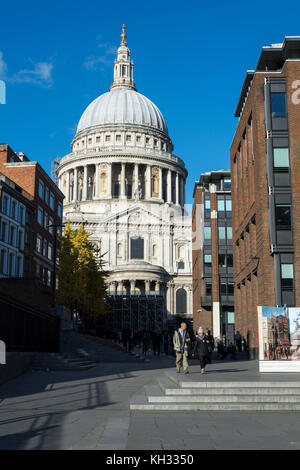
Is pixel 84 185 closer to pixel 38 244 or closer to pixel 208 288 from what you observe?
pixel 38 244

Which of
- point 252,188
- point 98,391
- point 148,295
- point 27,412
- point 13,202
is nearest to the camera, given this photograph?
Answer: point 27,412

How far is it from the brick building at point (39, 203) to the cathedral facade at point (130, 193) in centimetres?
2556

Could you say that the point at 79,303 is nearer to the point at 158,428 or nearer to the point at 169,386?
the point at 169,386

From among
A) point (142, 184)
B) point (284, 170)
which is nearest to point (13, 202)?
point (284, 170)

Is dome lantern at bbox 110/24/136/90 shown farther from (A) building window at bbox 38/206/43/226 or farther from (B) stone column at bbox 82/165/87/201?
(A) building window at bbox 38/206/43/226

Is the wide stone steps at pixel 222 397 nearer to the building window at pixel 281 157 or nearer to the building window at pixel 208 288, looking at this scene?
the building window at pixel 281 157

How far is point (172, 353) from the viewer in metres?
44.2

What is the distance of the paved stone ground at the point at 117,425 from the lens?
927cm

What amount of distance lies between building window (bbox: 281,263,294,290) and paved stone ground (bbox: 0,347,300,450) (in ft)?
53.3

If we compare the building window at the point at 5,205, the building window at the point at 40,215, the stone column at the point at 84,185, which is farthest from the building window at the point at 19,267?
the stone column at the point at 84,185

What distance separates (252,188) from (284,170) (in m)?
3.68

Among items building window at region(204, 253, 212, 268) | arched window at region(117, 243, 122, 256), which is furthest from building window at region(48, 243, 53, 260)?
arched window at region(117, 243, 122, 256)

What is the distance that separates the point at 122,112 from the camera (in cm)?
12550

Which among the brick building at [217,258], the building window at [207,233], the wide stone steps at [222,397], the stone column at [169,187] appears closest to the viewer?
the wide stone steps at [222,397]
